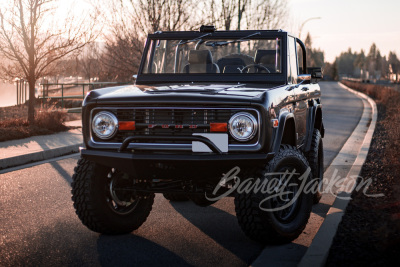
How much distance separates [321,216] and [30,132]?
9.50 metres

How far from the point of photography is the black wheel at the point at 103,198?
18.3ft

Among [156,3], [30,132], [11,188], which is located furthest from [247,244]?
[156,3]

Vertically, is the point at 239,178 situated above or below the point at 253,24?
below

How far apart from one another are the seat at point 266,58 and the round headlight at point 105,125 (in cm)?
209

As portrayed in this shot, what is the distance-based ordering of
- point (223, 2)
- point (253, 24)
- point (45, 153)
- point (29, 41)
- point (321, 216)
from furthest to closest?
point (253, 24)
point (223, 2)
point (29, 41)
point (45, 153)
point (321, 216)

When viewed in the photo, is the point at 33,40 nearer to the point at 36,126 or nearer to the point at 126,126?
the point at 36,126

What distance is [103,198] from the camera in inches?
223

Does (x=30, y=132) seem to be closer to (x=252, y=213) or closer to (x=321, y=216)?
(x=321, y=216)

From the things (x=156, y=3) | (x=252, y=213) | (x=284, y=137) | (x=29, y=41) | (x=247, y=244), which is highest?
(x=156, y=3)

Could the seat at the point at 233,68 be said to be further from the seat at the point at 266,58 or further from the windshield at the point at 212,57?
the seat at the point at 266,58

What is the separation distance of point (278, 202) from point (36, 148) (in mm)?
7513

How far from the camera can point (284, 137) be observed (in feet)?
19.7

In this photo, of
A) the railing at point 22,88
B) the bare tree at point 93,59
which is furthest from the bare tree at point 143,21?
the bare tree at point 93,59

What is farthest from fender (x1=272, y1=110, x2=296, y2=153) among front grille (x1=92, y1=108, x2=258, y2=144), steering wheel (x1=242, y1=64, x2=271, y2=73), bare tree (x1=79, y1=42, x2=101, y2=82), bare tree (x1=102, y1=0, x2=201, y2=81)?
bare tree (x1=79, y1=42, x2=101, y2=82)
